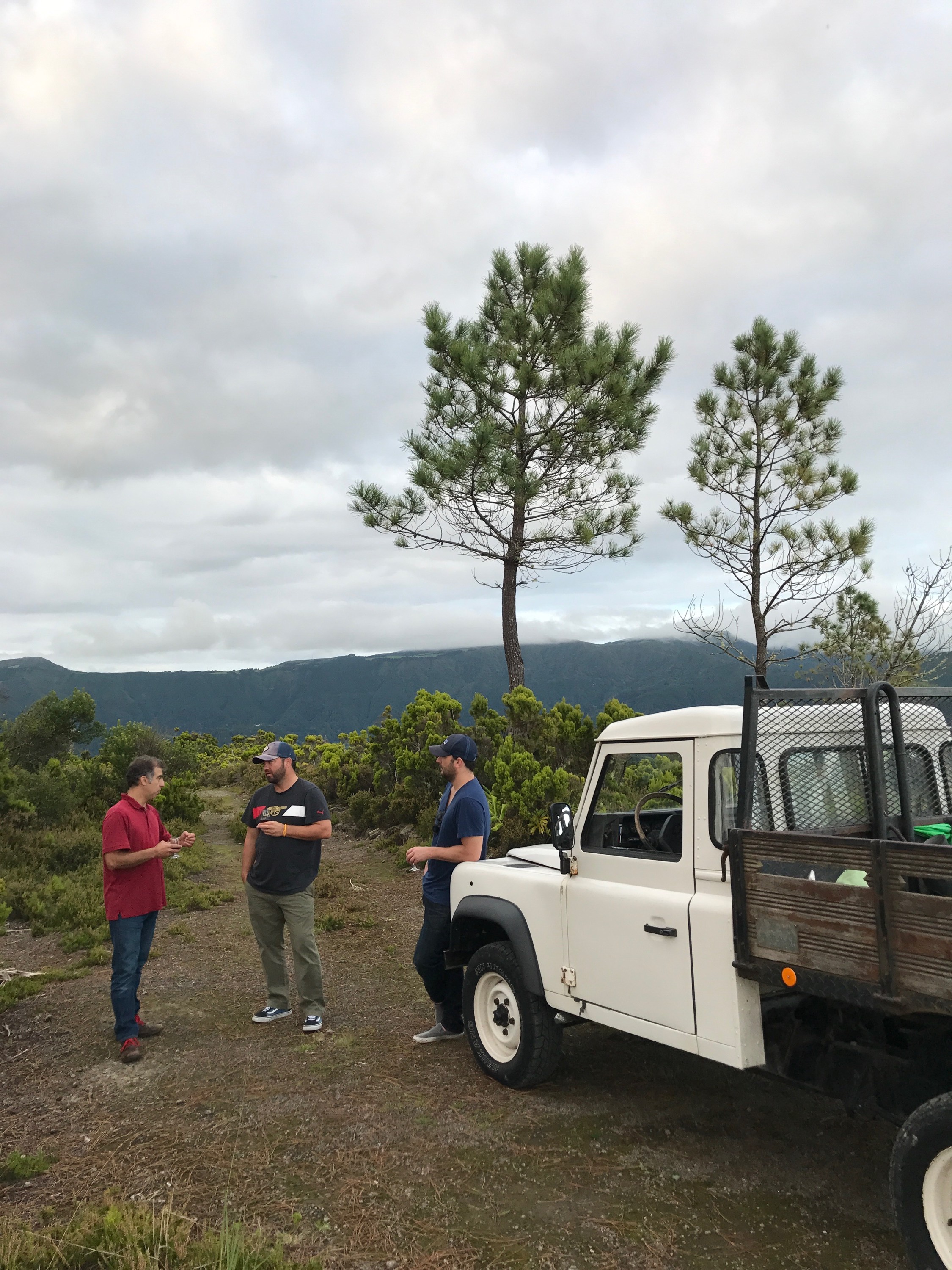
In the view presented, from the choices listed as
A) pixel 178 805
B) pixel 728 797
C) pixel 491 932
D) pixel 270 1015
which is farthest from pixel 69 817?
pixel 728 797

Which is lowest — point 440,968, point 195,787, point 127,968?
point 195,787

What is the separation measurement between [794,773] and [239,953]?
672cm

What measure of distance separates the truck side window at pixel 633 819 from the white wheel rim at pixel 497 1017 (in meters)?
1.14

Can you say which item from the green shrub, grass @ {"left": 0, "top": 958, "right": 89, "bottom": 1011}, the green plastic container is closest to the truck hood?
the green plastic container

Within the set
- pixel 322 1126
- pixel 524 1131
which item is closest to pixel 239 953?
pixel 322 1126

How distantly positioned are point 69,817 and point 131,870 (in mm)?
11123

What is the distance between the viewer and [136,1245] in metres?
3.21

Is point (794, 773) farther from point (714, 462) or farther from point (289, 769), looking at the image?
point (714, 462)

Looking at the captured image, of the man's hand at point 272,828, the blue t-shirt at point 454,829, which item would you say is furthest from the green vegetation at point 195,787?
the blue t-shirt at point 454,829

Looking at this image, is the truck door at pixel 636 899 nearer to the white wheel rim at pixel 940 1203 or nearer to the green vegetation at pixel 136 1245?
the white wheel rim at pixel 940 1203

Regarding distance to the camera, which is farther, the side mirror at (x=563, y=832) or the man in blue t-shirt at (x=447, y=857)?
the man in blue t-shirt at (x=447, y=857)

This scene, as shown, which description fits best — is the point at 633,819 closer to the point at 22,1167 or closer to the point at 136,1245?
the point at 136,1245

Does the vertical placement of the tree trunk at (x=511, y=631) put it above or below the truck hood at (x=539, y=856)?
above

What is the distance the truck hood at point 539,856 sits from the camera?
5.18 metres
